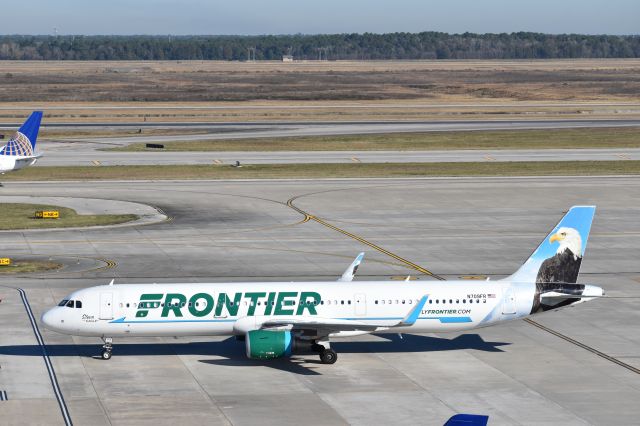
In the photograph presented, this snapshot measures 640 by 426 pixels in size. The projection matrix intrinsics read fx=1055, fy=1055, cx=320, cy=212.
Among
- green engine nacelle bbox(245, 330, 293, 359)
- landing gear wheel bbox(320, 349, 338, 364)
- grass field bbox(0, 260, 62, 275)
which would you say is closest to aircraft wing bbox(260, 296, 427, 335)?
green engine nacelle bbox(245, 330, 293, 359)

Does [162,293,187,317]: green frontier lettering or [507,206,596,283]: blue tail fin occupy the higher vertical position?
[507,206,596,283]: blue tail fin

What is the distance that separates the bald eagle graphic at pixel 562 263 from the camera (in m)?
46.3

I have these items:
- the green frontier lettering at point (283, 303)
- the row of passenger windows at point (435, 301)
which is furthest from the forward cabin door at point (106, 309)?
the row of passenger windows at point (435, 301)

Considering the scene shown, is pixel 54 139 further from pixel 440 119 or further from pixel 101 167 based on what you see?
pixel 440 119

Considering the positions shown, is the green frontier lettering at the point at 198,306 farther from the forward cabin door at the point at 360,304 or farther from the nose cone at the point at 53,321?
the forward cabin door at the point at 360,304

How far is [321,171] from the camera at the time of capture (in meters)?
109

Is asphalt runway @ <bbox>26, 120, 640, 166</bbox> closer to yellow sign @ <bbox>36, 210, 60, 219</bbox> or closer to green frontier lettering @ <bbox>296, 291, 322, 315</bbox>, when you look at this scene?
yellow sign @ <bbox>36, 210, 60, 219</bbox>

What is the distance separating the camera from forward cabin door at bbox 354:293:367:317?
44.9 m

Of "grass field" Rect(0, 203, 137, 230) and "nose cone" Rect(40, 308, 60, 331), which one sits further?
"grass field" Rect(0, 203, 137, 230)

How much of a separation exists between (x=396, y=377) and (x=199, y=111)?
139m

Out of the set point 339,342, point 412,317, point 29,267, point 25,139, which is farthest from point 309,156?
point 412,317

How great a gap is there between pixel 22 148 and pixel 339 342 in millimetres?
57299

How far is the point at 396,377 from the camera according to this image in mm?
42875

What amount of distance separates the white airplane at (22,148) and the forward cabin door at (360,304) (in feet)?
194
